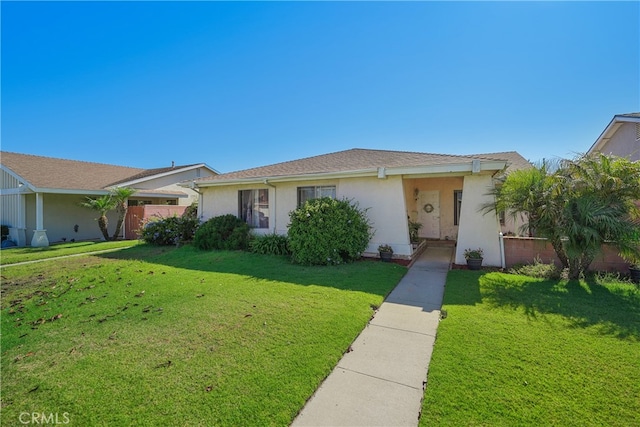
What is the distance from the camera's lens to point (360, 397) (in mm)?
2732

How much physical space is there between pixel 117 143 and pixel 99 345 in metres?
21.0

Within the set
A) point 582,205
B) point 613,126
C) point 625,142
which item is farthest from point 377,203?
point 613,126

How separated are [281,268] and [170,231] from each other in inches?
300

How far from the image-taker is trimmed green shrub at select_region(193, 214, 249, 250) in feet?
36.1

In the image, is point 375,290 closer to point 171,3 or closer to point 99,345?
point 99,345

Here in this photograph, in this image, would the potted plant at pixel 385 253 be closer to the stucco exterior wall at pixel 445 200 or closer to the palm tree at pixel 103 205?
the stucco exterior wall at pixel 445 200

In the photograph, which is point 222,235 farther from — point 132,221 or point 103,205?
point 132,221

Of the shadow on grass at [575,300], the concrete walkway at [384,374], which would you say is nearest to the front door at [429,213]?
the shadow on grass at [575,300]

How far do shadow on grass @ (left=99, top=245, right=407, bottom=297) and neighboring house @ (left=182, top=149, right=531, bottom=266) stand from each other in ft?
6.15

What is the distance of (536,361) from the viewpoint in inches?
126

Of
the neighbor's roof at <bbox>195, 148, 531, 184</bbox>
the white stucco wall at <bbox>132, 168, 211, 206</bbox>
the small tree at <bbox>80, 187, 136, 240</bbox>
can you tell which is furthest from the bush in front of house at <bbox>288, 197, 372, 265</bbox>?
the white stucco wall at <bbox>132, 168, 211, 206</bbox>

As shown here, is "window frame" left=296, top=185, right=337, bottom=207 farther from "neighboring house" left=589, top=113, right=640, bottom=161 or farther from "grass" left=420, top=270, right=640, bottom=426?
"neighboring house" left=589, top=113, right=640, bottom=161

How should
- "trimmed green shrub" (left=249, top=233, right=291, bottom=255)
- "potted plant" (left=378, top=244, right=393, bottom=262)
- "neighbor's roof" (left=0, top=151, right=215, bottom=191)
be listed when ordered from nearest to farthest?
"potted plant" (left=378, top=244, right=393, bottom=262)
"trimmed green shrub" (left=249, top=233, right=291, bottom=255)
"neighbor's roof" (left=0, top=151, right=215, bottom=191)

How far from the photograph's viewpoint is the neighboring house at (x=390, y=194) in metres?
8.00
